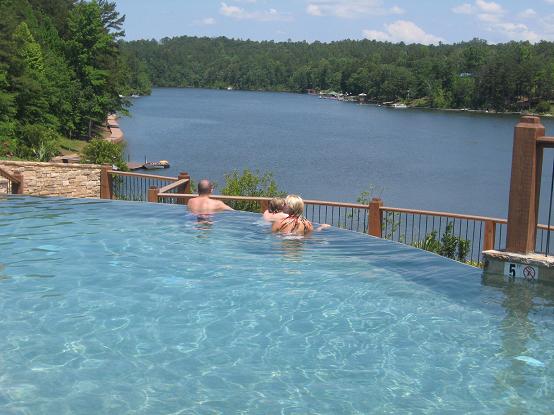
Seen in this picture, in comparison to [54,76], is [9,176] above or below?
below

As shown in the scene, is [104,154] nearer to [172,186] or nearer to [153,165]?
[153,165]

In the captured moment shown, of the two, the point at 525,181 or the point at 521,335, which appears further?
the point at 525,181

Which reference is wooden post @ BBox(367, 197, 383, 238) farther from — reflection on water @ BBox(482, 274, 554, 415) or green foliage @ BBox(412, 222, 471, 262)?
reflection on water @ BBox(482, 274, 554, 415)

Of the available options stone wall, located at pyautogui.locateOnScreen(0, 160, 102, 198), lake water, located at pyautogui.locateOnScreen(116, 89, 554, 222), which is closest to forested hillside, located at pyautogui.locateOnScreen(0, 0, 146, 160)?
lake water, located at pyautogui.locateOnScreen(116, 89, 554, 222)

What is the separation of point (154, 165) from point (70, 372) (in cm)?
4822

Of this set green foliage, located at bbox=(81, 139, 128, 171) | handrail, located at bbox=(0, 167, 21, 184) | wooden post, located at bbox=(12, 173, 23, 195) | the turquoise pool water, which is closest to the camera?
the turquoise pool water

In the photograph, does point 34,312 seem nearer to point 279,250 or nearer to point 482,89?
point 279,250

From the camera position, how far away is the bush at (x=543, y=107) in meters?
143

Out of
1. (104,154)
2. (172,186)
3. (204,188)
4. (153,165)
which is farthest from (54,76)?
(204,188)

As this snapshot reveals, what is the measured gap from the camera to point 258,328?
844cm

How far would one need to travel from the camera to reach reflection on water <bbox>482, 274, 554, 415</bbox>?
279 inches

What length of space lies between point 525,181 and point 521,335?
2305mm

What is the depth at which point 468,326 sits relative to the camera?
8711 mm

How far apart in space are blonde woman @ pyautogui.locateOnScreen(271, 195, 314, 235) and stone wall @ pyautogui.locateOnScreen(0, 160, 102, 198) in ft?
22.0
